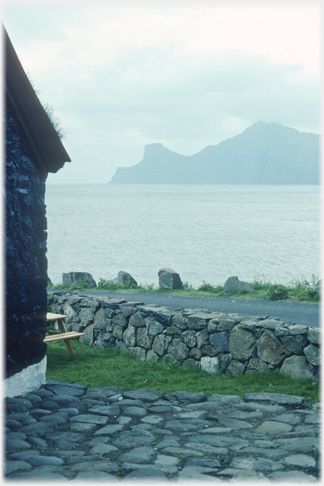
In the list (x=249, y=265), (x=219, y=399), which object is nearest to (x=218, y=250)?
(x=249, y=265)

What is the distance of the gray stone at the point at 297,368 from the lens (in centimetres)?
657

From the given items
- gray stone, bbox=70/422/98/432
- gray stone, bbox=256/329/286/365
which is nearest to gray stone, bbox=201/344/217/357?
gray stone, bbox=256/329/286/365

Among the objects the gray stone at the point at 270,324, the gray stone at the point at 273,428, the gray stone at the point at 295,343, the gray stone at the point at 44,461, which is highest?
the gray stone at the point at 270,324

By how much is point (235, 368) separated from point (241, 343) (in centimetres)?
43

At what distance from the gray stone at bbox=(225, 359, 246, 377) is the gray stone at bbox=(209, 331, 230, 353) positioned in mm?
216

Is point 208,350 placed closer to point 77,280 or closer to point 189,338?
point 189,338

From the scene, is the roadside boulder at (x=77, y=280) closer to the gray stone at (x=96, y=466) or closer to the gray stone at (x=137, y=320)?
the gray stone at (x=137, y=320)

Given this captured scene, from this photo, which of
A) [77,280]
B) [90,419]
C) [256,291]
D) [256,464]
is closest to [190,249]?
[77,280]

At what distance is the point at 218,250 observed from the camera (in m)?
36.1

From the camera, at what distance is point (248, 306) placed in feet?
39.3

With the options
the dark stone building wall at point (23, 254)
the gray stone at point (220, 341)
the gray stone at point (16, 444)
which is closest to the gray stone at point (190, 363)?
the gray stone at point (220, 341)

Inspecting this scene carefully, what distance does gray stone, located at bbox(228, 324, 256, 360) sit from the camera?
7219 millimetres

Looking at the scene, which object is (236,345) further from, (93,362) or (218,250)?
(218,250)

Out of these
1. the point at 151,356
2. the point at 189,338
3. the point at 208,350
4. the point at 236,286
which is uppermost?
the point at 236,286
